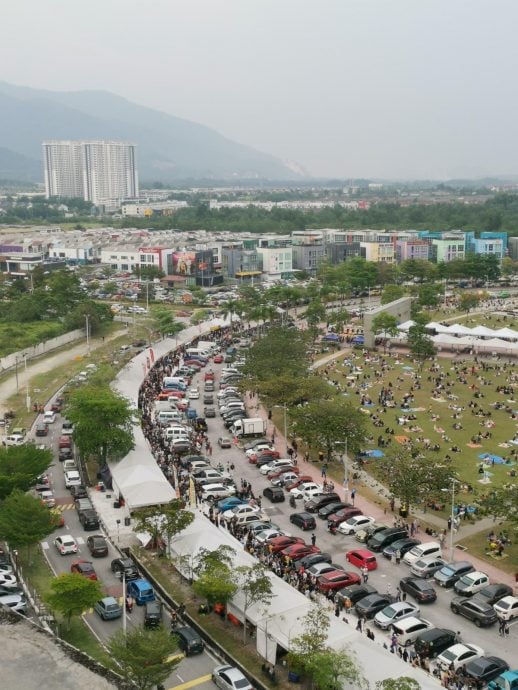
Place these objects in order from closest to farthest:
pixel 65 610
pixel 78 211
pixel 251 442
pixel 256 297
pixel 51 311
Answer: pixel 65 610
pixel 251 442
pixel 51 311
pixel 256 297
pixel 78 211

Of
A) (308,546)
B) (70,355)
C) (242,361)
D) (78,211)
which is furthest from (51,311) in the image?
(78,211)

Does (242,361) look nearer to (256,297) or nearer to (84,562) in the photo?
(256,297)

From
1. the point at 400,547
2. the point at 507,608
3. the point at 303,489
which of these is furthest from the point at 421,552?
the point at 303,489

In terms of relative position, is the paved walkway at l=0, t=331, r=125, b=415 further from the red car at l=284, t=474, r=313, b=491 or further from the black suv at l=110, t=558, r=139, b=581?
the black suv at l=110, t=558, r=139, b=581

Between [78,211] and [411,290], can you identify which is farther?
[78,211]

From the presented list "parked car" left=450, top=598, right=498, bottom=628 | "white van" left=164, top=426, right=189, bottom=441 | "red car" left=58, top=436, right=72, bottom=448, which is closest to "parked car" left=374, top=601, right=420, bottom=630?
"parked car" left=450, top=598, right=498, bottom=628

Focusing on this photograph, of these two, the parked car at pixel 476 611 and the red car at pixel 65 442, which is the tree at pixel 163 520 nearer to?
the parked car at pixel 476 611
